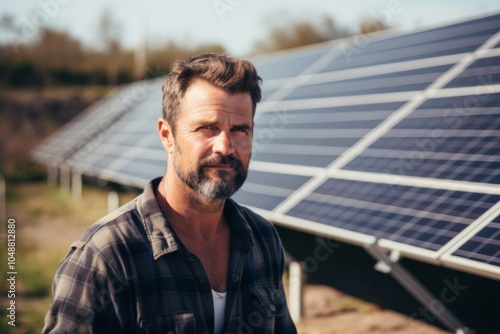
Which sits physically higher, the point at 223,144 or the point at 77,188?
the point at 223,144

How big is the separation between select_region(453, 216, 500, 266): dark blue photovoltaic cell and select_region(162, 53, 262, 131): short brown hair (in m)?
2.60

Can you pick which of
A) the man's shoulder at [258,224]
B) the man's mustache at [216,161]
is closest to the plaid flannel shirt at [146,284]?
the man's shoulder at [258,224]

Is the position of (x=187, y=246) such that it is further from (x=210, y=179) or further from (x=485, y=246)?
(x=485, y=246)

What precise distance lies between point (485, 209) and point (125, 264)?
377 cm

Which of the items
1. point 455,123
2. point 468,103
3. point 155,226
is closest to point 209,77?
point 155,226

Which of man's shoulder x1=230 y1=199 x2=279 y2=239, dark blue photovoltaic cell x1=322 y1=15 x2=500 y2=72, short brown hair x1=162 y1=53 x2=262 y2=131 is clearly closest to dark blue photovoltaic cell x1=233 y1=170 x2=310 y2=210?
dark blue photovoltaic cell x1=322 y1=15 x2=500 y2=72

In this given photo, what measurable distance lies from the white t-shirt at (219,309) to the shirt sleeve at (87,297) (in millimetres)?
471

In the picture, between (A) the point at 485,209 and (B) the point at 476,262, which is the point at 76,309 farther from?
(A) the point at 485,209

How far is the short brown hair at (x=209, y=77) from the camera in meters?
2.44

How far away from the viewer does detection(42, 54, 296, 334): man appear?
212 cm

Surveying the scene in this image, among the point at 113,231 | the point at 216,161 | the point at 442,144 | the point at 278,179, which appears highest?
the point at 216,161

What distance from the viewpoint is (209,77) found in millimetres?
2449

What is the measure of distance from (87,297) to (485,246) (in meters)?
3.44

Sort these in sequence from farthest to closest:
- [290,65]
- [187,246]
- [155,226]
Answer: [290,65], [187,246], [155,226]
